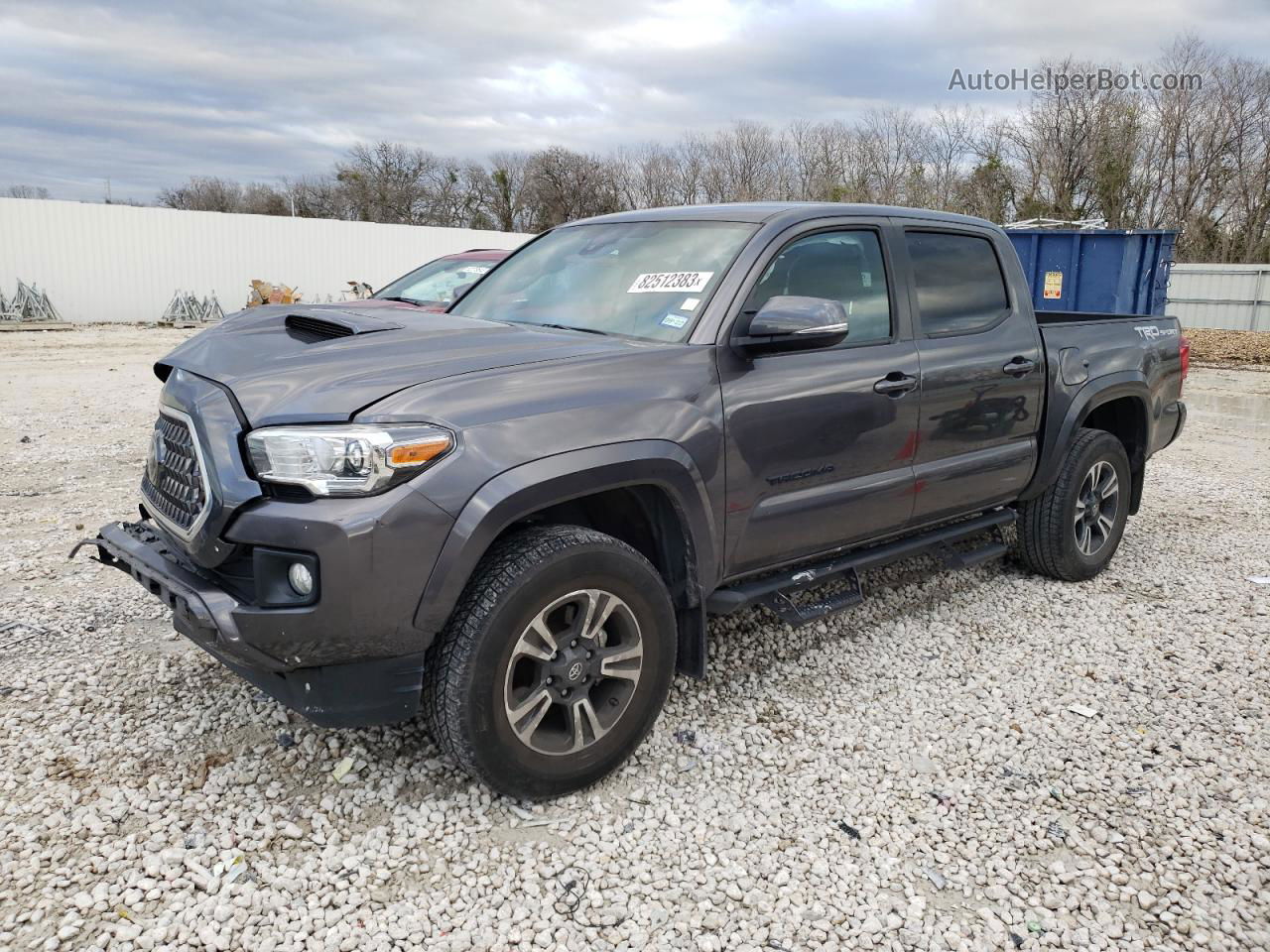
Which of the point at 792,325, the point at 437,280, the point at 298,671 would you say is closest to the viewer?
the point at 298,671

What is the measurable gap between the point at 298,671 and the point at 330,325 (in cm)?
130

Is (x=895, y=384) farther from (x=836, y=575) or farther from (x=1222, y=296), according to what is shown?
(x=1222, y=296)

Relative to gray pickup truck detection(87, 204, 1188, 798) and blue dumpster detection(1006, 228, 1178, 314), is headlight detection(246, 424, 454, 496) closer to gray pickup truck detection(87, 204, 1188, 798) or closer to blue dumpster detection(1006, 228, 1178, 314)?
gray pickup truck detection(87, 204, 1188, 798)

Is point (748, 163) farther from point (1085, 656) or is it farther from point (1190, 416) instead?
point (1085, 656)

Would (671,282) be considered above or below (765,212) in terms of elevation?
below

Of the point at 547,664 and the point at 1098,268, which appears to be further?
the point at 1098,268

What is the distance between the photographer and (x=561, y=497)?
2.81 m

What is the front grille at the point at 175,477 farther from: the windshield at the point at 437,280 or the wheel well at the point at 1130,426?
the windshield at the point at 437,280

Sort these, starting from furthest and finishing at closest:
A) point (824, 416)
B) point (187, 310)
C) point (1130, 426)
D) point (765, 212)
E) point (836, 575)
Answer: point (187, 310)
point (1130, 426)
point (836, 575)
point (765, 212)
point (824, 416)

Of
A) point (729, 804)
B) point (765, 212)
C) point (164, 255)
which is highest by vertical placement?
point (164, 255)

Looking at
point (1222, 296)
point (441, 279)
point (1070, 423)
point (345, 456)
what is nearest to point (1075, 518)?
point (1070, 423)

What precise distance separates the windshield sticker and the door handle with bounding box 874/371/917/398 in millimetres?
832

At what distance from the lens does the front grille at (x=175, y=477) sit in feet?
9.14

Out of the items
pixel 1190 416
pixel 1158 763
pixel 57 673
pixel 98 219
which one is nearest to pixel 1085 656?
pixel 1158 763
